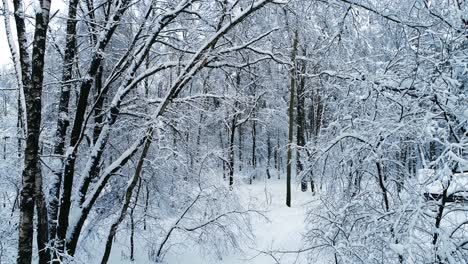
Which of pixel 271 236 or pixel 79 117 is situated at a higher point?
pixel 79 117

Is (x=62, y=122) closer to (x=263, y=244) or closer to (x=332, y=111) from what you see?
(x=332, y=111)

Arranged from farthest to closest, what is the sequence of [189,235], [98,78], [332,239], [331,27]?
[189,235], [98,78], [331,27], [332,239]

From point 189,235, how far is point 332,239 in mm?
7122

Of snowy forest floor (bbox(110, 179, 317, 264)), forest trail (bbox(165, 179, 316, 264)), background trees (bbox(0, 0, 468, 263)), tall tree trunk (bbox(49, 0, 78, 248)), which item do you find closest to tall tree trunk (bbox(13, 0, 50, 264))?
background trees (bbox(0, 0, 468, 263))

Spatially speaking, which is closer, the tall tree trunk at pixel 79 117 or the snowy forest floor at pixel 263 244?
the tall tree trunk at pixel 79 117

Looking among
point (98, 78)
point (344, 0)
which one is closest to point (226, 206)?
point (98, 78)

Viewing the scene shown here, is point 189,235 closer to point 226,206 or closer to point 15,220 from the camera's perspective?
point 226,206

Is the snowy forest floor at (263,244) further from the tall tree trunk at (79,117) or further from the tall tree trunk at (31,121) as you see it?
the tall tree trunk at (31,121)

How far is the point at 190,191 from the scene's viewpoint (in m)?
11.0

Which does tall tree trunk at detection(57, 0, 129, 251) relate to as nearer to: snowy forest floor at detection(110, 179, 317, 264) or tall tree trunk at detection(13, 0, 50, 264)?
tall tree trunk at detection(13, 0, 50, 264)

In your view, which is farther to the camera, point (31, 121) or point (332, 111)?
point (332, 111)

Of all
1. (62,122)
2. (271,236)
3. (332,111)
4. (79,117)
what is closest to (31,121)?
(79,117)

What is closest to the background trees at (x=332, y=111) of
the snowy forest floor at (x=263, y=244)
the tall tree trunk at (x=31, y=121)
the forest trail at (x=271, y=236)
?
the tall tree trunk at (x=31, y=121)

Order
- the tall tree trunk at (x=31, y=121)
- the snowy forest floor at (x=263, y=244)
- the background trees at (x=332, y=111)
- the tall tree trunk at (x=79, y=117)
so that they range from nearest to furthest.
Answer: the background trees at (x=332, y=111), the tall tree trunk at (x=31, y=121), the tall tree trunk at (x=79, y=117), the snowy forest floor at (x=263, y=244)
